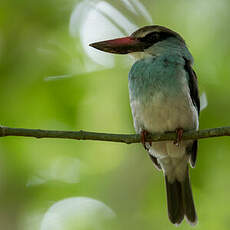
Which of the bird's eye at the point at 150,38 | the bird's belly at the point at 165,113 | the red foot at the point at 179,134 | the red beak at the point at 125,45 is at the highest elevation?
the bird's eye at the point at 150,38

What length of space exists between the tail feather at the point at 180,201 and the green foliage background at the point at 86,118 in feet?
0.46

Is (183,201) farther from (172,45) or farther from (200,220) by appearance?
(172,45)

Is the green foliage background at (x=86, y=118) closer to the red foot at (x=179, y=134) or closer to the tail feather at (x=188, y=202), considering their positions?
the tail feather at (x=188, y=202)

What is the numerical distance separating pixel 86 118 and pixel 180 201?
1129 mm

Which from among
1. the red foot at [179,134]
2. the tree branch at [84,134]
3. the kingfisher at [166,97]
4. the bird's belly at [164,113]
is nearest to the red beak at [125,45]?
the kingfisher at [166,97]

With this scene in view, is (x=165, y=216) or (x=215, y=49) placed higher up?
(x=215, y=49)

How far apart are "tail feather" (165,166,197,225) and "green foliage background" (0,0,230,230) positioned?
0.14 m

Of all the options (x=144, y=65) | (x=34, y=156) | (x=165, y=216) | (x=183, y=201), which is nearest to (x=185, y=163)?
(x=183, y=201)

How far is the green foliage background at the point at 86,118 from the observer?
12.2ft

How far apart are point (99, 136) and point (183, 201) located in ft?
5.55

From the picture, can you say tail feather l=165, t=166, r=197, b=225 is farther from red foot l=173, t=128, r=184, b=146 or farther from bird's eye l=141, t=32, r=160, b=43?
bird's eye l=141, t=32, r=160, b=43

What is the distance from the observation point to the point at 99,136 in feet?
8.28

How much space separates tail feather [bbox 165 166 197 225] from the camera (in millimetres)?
3852

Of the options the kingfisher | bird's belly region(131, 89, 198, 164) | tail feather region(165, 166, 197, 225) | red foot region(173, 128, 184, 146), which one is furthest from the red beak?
tail feather region(165, 166, 197, 225)
